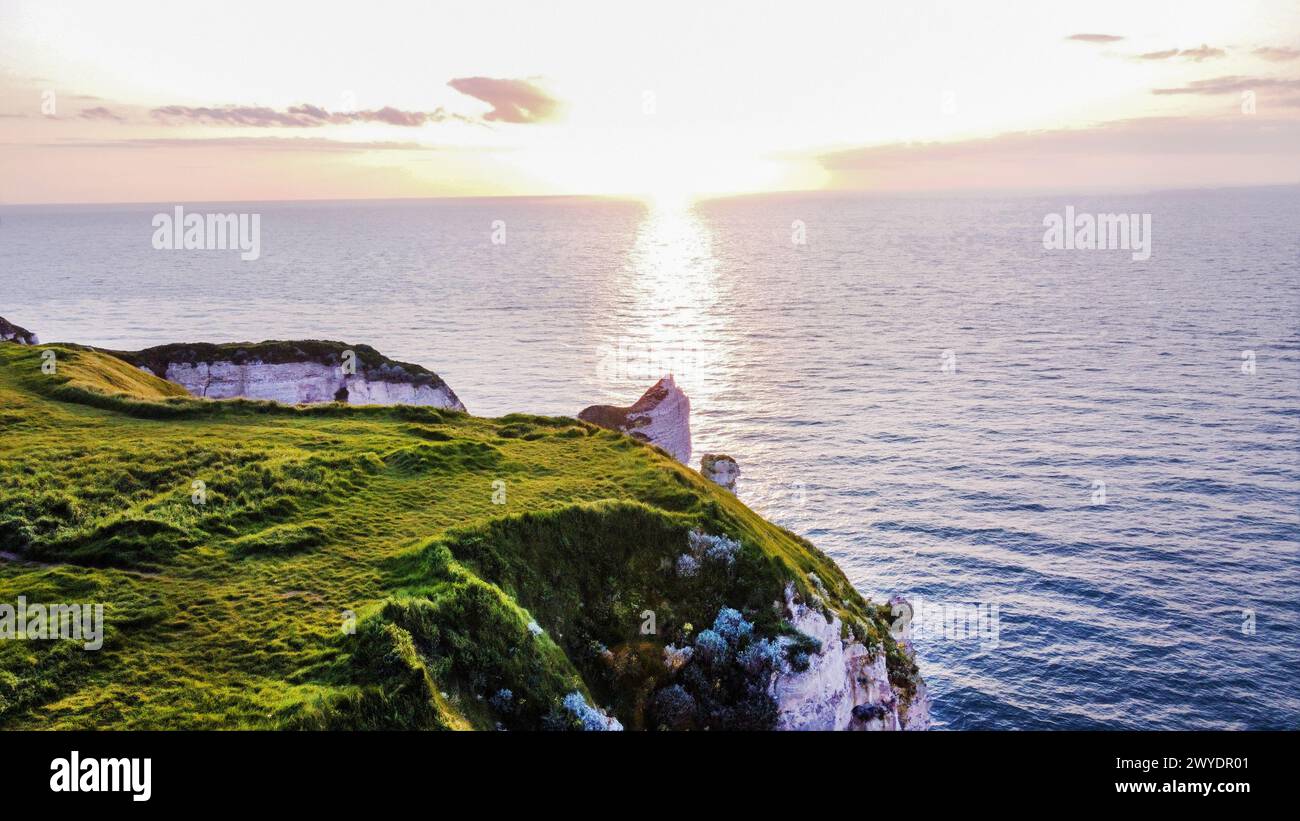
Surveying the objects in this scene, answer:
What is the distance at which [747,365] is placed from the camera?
11025 cm

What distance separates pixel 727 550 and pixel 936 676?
21.4m

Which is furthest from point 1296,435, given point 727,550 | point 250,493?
point 250,493

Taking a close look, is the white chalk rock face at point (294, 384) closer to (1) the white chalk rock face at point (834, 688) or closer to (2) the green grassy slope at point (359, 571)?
(2) the green grassy slope at point (359, 571)

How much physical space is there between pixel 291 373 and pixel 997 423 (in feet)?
204

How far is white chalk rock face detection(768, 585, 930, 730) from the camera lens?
27125 millimetres

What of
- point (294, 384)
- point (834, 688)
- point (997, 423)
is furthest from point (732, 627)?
point (997, 423)

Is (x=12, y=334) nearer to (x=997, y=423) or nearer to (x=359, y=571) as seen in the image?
(x=359, y=571)

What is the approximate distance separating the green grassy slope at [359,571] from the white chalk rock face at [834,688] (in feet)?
3.12

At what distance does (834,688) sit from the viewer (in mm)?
28719

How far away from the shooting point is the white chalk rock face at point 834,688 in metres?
27.1

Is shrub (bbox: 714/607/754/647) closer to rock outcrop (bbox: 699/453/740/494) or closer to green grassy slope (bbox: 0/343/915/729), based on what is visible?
green grassy slope (bbox: 0/343/915/729)

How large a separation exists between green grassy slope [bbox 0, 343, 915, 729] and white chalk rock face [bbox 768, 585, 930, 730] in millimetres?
950

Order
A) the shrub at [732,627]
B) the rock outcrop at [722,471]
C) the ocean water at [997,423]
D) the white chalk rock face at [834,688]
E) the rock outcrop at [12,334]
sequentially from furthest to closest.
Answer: the rock outcrop at [12,334] → the rock outcrop at [722,471] → the ocean water at [997,423] → the shrub at [732,627] → the white chalk rock face at [834,688]

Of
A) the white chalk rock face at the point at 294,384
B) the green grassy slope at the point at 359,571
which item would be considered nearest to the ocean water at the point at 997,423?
the green grassy slope at the point at 359,571
